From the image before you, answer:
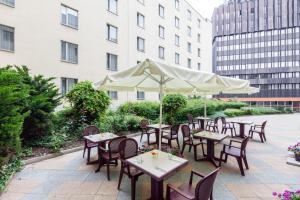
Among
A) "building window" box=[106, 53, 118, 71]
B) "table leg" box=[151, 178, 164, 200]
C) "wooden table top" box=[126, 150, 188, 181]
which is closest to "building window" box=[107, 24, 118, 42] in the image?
"building window" box=[106, 53, 118, 71]

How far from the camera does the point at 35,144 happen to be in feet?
20.6

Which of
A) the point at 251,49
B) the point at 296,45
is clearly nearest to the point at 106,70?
the point at 251,49

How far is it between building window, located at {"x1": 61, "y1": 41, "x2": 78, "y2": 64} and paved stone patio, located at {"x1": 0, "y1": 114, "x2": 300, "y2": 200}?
8.17 metres

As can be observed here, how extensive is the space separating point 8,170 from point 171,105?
8770 mm

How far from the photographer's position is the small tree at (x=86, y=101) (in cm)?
781

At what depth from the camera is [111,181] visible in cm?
420

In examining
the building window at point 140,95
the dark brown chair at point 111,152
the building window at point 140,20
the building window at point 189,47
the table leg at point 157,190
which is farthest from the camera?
the building window at point 189,47

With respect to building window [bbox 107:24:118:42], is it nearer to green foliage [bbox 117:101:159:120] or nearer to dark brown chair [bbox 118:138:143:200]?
green foliage [bbox 117:101:159:120]

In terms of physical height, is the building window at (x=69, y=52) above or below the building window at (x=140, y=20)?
below

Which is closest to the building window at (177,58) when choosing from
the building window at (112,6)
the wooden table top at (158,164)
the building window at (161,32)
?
the building window at (161,32)

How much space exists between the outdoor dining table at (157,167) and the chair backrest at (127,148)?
57cm

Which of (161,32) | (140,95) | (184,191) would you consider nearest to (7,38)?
(140,95)

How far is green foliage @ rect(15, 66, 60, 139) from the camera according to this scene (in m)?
6.14

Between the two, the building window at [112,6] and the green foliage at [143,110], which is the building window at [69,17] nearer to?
the building window at [112,6]
